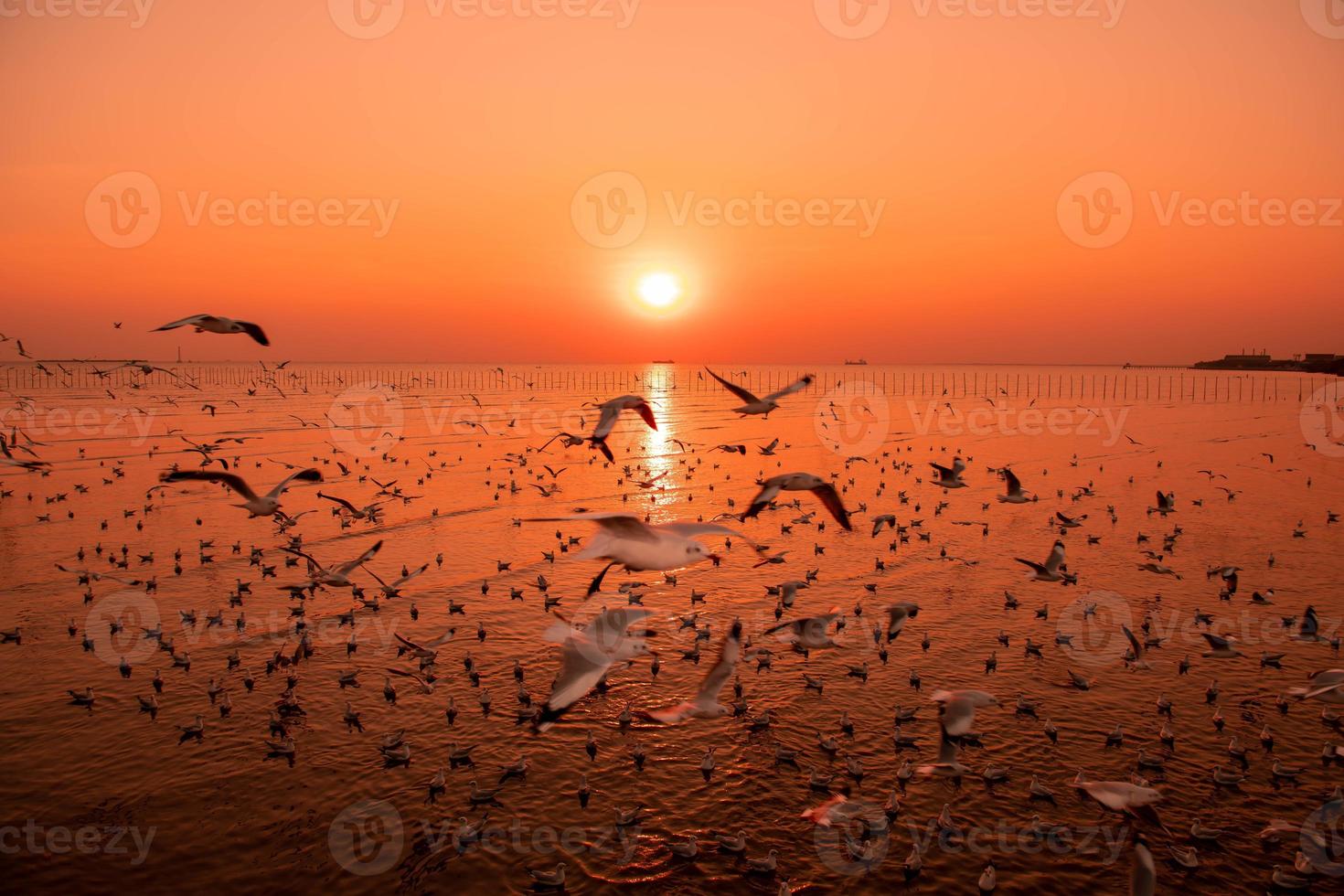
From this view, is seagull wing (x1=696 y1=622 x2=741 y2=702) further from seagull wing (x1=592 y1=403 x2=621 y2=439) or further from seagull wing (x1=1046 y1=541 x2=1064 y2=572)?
seagull wing (x1=1046 y1=541 x2=1064 y2=572)

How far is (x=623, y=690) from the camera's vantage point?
1806cm

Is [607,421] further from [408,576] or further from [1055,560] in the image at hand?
[1055,560]

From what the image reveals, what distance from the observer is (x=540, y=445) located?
6538cm

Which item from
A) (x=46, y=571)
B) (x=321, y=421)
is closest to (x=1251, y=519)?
(x=46, y=571)

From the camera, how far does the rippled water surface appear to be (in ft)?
41.2

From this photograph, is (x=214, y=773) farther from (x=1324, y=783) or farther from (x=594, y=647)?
(x=1324, y=783)

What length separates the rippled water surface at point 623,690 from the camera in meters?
12.6

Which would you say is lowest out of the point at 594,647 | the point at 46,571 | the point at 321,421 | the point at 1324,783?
the point at 1324,783

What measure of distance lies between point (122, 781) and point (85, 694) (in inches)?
171

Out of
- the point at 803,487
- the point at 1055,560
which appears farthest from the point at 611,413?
the point at 1055,560

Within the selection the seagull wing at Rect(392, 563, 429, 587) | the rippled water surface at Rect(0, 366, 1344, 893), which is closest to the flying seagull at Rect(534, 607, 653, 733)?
the rippled water surface at Rect(0, 366, 1344, 893)

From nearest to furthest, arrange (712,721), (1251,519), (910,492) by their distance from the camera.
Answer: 1. (712,721)
2. (1251,519)
3. (910,492)

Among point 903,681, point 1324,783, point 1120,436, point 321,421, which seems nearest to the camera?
point 1324,783

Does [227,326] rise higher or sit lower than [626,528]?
higher
